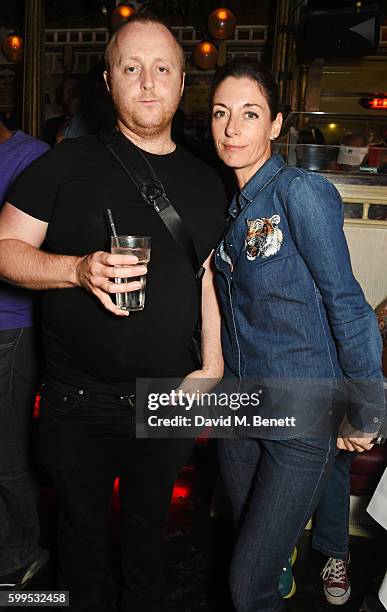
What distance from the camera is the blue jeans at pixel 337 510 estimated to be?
2230 millimetres

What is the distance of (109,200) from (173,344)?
1.47 feet

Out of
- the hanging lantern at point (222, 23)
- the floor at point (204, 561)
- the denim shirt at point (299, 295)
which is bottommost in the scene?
the floor at point (204, 561)

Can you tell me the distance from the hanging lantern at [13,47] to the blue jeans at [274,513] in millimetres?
9195

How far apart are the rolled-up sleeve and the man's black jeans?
625 millimetres

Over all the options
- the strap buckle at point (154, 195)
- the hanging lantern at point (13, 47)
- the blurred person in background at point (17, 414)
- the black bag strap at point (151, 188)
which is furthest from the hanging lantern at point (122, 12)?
the strap buckle at point (154, 195)

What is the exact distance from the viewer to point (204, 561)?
7.72 feet

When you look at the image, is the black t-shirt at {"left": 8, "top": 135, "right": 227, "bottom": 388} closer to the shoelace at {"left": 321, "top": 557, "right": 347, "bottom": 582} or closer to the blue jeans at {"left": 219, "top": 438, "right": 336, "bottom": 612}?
the blue jeans at {"left": 219, "top": 438, "right": 336, "bottom": 612}

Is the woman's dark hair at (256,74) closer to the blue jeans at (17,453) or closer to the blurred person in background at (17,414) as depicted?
the blurred person in background at (17,414)

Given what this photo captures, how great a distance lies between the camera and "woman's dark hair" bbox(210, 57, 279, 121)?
1459mm

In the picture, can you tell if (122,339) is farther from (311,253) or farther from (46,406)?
(311,253)

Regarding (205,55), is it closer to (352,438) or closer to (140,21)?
(140,21)

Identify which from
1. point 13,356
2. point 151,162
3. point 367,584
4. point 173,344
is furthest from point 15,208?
point 367,584

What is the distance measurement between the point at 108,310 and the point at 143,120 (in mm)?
551

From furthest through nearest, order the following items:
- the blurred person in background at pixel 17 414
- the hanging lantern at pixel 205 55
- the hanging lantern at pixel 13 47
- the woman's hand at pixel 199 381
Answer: the hanging lantern at pixel 13 47 → the hanging lantern at pixel 205 55 → the blurred person in background at pixel 17 414 → the woman's hand at pixel 199 381
